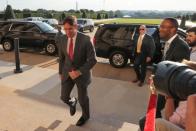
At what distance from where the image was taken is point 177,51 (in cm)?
376

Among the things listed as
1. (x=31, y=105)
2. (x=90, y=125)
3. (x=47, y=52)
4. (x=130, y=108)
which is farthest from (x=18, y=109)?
(x=47, y=52)

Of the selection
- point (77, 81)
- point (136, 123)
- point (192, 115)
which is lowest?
point (136, 123)

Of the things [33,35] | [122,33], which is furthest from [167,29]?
[33,35]

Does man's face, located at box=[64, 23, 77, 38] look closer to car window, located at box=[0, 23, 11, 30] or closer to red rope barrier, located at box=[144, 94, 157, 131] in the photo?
red rope barrier, located at box=[144, 94, 157, 131]

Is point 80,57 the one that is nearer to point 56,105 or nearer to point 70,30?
point 70,30

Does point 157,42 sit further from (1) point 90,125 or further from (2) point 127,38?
(1) point 90,125

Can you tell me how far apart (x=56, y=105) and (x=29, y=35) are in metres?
7.64

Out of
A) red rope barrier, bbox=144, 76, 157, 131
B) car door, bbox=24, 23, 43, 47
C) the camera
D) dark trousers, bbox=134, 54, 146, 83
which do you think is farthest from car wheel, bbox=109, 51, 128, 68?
the camera

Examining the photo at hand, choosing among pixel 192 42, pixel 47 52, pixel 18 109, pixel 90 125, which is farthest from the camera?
pixel 47 52

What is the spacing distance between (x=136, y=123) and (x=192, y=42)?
207 centimetres

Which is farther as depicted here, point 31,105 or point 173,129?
point 31,105

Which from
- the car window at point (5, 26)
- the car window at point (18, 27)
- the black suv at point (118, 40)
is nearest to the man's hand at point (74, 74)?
the black suv at point (118, 40)

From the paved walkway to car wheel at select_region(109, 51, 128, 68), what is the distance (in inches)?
69.9

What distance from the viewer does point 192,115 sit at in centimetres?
159
